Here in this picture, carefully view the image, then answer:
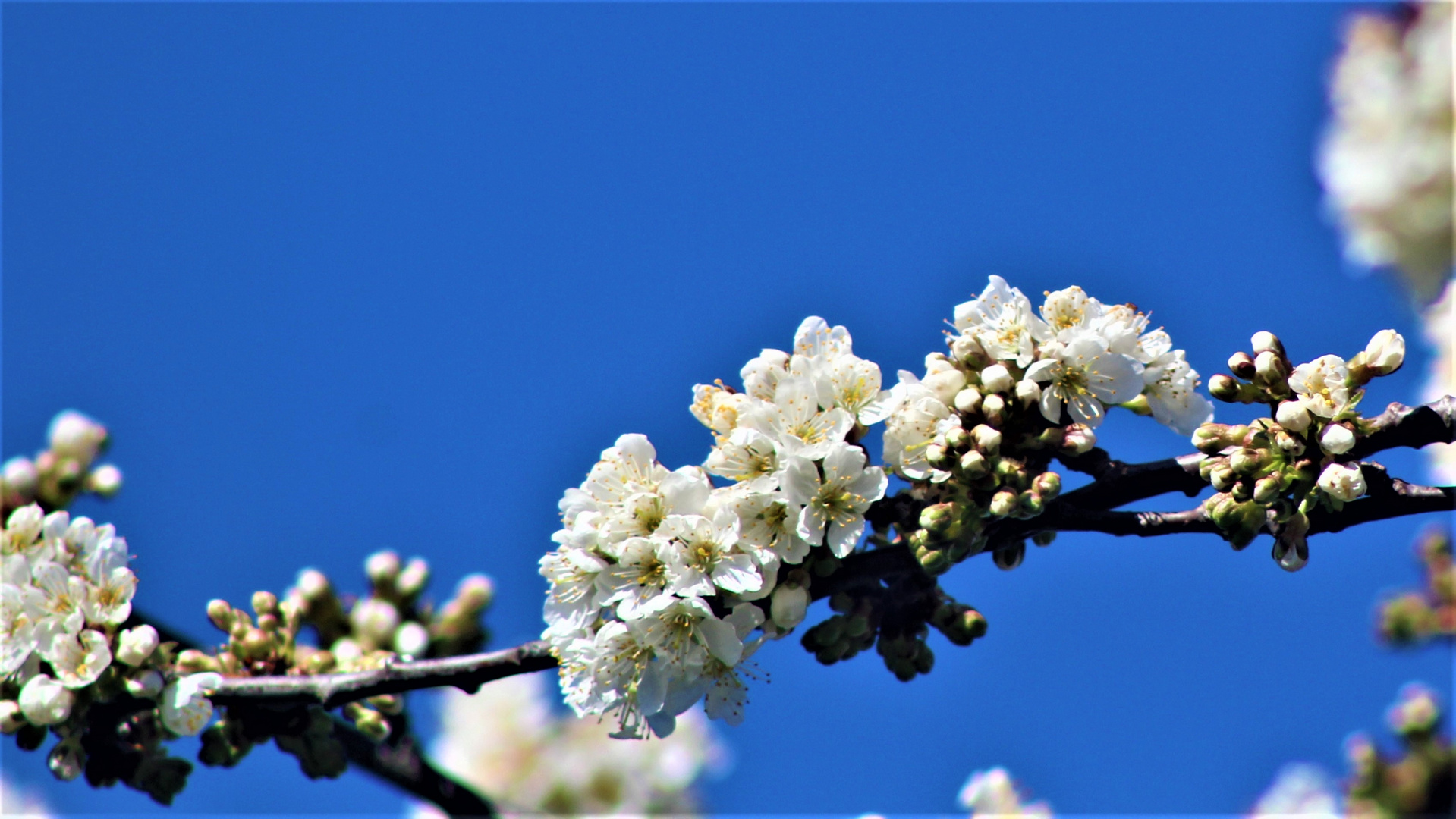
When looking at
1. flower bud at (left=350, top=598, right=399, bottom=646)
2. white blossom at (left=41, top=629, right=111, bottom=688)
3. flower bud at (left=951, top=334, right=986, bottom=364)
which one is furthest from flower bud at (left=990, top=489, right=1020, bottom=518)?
flower bud at (left=350, top=598, right=399, bottom=646)

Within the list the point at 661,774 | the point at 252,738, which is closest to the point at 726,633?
the point at 252,738

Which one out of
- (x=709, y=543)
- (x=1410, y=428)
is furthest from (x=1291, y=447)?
(x=709, y=543)

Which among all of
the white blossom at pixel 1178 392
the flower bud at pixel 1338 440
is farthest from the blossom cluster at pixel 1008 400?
the flower bud at pixel 1338 440

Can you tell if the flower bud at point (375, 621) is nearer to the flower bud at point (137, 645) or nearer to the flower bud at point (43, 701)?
the flower bud at point (137, 645)

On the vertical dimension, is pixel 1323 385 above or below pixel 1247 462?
above

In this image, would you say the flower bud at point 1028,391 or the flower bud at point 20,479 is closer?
the flower bud at point 1028,391

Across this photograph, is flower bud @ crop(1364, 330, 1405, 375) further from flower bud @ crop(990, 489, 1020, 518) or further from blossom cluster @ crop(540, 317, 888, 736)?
blossom cluster @ crop(540, 317, 888, 736)

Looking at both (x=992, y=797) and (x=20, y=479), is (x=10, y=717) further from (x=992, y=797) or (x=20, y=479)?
(x=992, y=797)
